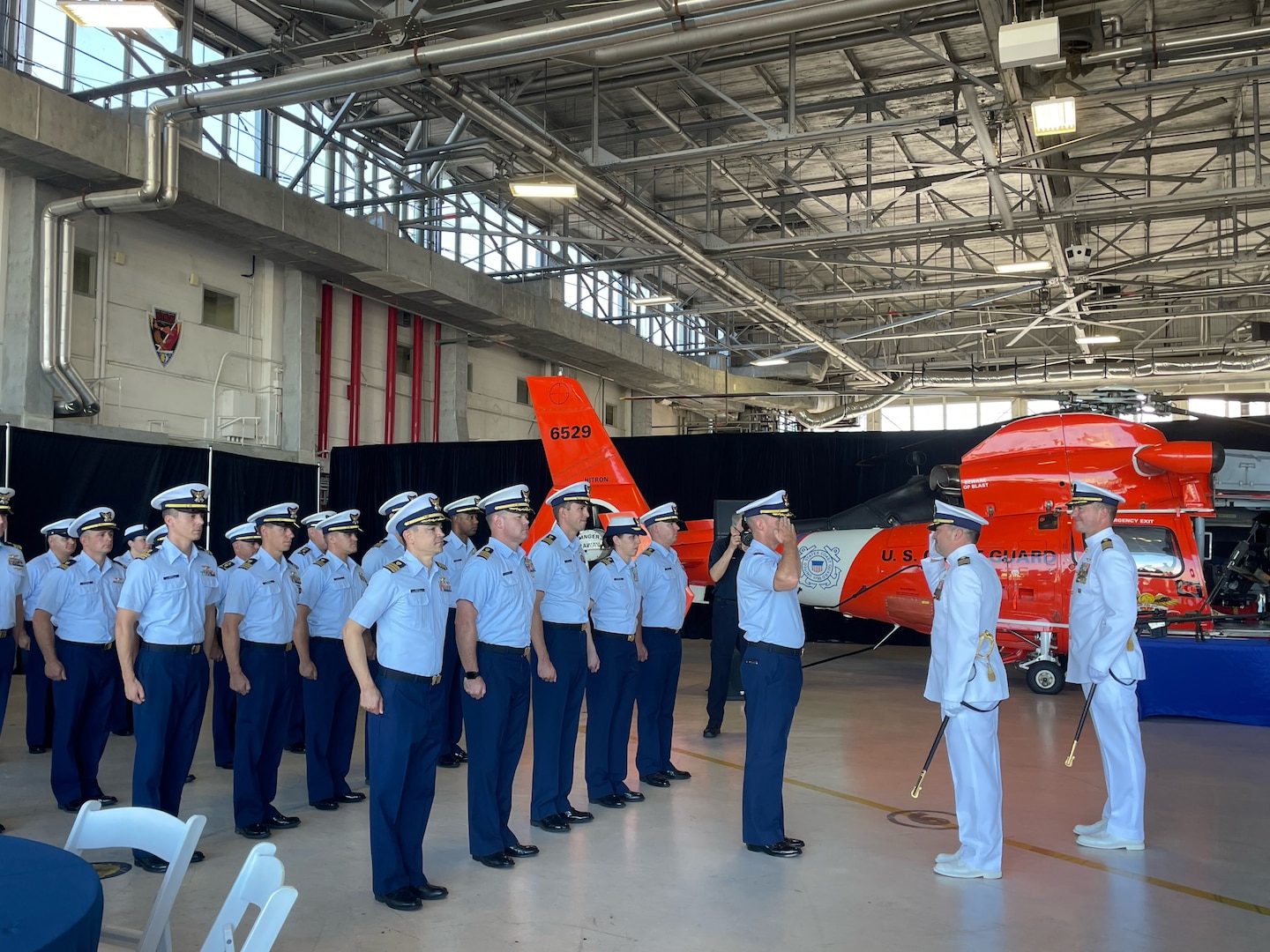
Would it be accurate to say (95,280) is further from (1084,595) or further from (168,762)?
(1084,595)

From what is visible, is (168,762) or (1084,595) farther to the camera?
(1084,595)

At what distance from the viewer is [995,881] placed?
3.89 metres

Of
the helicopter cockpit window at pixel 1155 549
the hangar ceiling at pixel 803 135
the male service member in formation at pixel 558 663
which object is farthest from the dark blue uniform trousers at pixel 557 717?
the helicopter cockpit window at pixel 1155 549

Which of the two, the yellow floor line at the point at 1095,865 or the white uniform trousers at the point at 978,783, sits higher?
the white uniform trousers at the point at 978,783

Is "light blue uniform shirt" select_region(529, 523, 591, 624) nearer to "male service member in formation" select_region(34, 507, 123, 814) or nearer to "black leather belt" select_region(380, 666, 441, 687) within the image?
"black leather belt" select_region(380, 666, 441, 687)

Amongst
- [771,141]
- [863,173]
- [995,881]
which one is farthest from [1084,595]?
[863,173]

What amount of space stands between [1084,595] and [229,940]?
3869mm

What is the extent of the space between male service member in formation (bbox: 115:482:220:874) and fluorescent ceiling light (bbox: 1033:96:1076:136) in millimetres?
6457

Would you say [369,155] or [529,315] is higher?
[369,155]

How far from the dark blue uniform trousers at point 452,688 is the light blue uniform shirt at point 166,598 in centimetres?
155

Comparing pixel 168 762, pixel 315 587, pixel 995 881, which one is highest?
pixel 315 587

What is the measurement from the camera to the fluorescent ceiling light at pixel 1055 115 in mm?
7312

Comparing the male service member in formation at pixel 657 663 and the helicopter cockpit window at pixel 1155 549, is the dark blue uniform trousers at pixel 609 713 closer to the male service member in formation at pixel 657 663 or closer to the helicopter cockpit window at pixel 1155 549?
the male service member in formation at pixel 657 663

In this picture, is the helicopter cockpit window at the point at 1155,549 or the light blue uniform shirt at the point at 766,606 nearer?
the light blue uniform shirt at the point at 766,606
